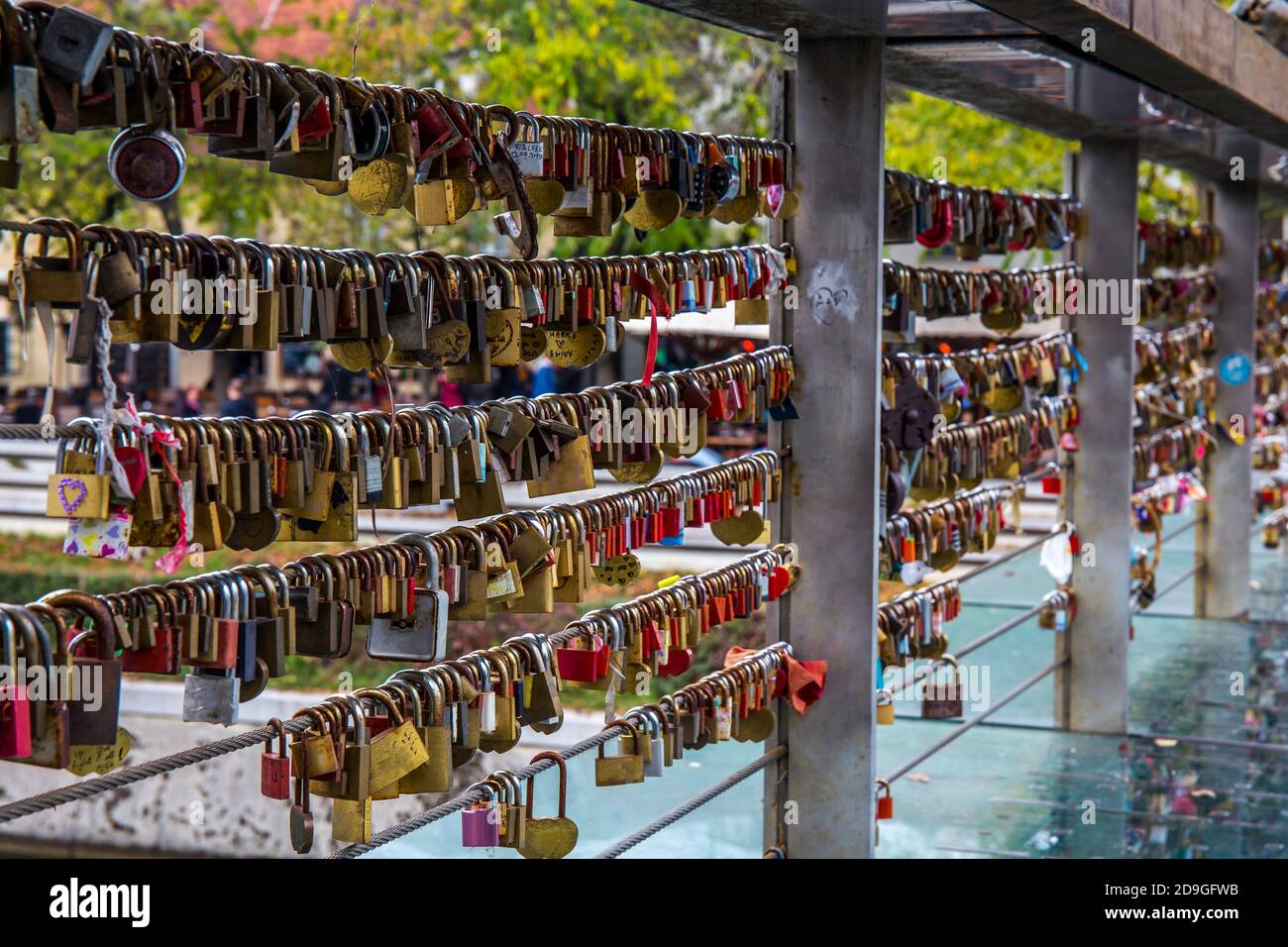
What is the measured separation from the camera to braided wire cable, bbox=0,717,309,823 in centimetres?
195

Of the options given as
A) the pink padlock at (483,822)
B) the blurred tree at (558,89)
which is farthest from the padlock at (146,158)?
the blurred tree at (558,89)

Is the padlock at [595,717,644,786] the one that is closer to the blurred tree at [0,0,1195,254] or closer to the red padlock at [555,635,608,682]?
the red padlock at [555,635,608,682]

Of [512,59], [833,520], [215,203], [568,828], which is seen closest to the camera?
[568,828]

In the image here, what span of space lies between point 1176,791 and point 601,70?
1145 cm

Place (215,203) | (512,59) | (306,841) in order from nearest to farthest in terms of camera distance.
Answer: (306,841), (512,59), (215,203)

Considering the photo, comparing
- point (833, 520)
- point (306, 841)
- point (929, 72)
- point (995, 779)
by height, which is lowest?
point (995, 779)

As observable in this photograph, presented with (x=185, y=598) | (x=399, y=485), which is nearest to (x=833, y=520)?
(x=399, y=485)

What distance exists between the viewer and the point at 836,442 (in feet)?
12.3

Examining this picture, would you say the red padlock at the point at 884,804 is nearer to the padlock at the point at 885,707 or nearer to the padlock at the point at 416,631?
the padlock at the point at 885,707

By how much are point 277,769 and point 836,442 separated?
6.08 feet

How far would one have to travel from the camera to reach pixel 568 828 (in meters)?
2.83

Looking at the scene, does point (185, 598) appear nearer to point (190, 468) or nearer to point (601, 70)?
point (190, 468)

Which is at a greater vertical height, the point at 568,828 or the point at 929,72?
the point at 929,72

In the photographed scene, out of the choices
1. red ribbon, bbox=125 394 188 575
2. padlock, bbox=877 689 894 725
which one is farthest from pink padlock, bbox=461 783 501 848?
padlock, bbox=877 689 894 725
